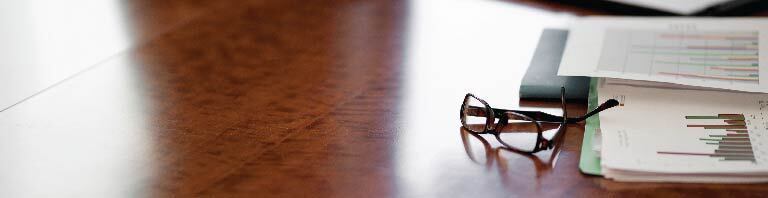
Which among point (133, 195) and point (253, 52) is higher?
point (253, 52)

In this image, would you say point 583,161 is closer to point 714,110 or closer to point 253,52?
point 714,110

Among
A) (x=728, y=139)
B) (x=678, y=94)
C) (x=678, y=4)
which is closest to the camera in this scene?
(x=728, y=139)

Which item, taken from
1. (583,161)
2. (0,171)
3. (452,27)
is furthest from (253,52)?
(583,161)

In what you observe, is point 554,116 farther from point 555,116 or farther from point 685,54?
point 685,54

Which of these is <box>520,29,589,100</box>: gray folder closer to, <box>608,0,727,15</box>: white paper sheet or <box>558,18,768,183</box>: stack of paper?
<box>558,18,768,183</box>: stack of paper

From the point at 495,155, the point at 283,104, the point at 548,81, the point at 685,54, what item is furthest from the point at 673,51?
the point at 283,104

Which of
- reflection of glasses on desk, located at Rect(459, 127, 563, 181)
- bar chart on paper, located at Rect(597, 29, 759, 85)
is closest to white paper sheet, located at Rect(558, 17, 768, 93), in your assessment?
bar chart on paper, located at Rect(597, 29, 759, 85)

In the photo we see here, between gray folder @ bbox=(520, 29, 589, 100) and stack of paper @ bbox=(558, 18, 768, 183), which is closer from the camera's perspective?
stack of paper @ bbox=(558, 18, 768, 183)
